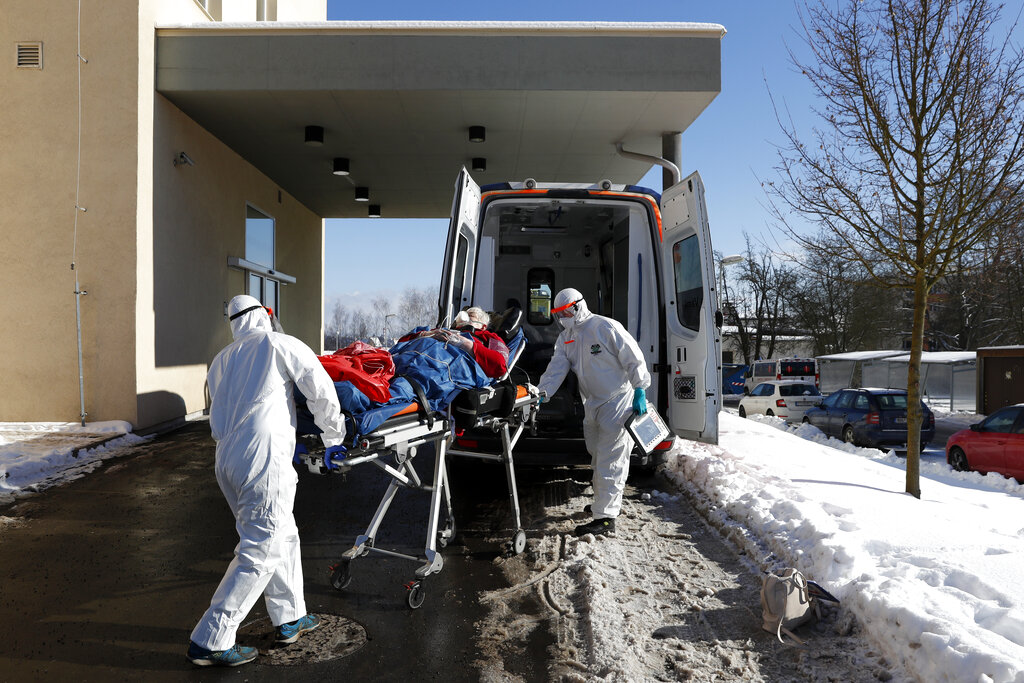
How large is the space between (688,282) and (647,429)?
1.56m

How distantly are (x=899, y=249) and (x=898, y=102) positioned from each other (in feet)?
5.13

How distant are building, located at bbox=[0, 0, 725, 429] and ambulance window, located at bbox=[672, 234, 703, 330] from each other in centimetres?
463

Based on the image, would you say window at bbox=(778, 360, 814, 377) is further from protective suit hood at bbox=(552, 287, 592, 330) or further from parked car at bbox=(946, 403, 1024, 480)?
protective suit hood at bbox=(552, 287, 592, 330)

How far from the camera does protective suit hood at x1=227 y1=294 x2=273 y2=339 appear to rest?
3352 millimetres

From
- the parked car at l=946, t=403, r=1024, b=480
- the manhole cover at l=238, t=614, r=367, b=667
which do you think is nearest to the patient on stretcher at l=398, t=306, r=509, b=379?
the manhole cover at l=238, t=614, r=367, b=667

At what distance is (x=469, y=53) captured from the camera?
995 cm

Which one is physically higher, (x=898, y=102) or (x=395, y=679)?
(x=898, y=102)

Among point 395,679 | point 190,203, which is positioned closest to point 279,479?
point 395,679

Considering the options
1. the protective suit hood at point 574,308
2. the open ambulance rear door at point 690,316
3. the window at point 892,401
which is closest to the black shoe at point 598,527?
the open ambulance rear door at point 690,316

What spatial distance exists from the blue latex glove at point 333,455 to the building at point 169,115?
7.35 metres

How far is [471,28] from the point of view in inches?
389

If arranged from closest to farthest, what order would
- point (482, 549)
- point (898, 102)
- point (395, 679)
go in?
point (395, 679) < point (482, 549) < point (898, 102)

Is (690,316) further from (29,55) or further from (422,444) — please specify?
(29,55)

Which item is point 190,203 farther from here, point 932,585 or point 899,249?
point 932,585
